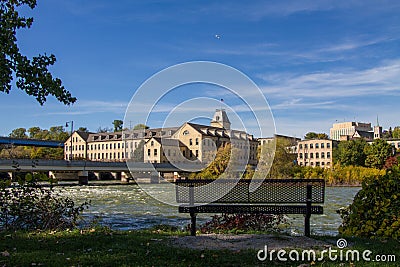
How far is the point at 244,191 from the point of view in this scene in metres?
8.44

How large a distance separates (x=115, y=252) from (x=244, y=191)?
9.85 feet

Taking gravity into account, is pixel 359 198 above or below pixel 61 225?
above

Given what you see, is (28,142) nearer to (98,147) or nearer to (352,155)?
(98,147)

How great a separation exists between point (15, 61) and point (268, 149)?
143 ft

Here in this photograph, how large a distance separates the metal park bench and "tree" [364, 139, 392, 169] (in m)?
80.5

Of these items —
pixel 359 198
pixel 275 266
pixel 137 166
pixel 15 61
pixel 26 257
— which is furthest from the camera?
pixel 137 166

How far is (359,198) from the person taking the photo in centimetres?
885

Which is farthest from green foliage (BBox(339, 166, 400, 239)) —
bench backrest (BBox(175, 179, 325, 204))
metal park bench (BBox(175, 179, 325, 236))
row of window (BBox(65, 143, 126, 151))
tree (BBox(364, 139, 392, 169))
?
row of window (BBox(65, 143, 126, 151))

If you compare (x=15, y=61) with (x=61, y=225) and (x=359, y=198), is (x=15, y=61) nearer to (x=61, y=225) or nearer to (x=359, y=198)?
(x=61, y=225)

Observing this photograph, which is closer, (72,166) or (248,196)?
(248,196)

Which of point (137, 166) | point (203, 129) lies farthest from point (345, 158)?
point (137, 166)

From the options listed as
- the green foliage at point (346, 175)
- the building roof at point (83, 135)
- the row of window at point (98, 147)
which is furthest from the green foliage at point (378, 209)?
the building roof at point (83, 135)

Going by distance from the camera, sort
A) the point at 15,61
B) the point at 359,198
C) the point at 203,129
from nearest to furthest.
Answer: the point at 15,61 → the point at 359,198 → the point at 203,129

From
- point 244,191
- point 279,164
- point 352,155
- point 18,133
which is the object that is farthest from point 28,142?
point 244,191
